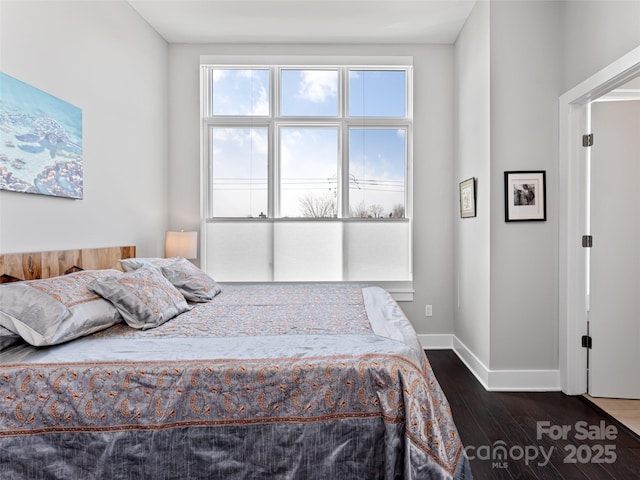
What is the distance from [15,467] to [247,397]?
34.5 inches

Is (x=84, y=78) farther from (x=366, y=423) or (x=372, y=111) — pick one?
(x=366, y=423)

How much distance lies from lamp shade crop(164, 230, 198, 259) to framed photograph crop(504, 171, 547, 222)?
2730mm

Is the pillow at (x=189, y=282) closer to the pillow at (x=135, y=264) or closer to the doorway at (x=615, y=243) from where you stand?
the pillow at (x=135, y=264)

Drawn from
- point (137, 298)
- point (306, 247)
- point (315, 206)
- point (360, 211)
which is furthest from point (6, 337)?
point (360, 211)

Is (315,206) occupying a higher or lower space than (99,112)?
lower

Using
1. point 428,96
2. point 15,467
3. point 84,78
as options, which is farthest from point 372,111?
point 15,467

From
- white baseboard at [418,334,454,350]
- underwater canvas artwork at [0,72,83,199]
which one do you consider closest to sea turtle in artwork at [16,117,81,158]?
underwater canvas artwork at [0,72,83,199]

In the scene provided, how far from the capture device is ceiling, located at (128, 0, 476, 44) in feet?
10.4

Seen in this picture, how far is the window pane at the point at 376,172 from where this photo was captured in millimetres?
3926

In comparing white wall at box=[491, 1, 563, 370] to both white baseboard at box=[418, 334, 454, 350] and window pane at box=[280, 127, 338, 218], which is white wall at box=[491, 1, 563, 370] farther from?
window pane at box=[280, 127, 338, 218]

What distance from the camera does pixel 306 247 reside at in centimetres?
393

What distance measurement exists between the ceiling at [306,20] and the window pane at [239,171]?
92 centimetres

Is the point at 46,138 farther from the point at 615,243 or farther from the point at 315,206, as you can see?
the point at 615,243

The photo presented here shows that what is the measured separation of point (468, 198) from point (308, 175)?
63.2 inches
